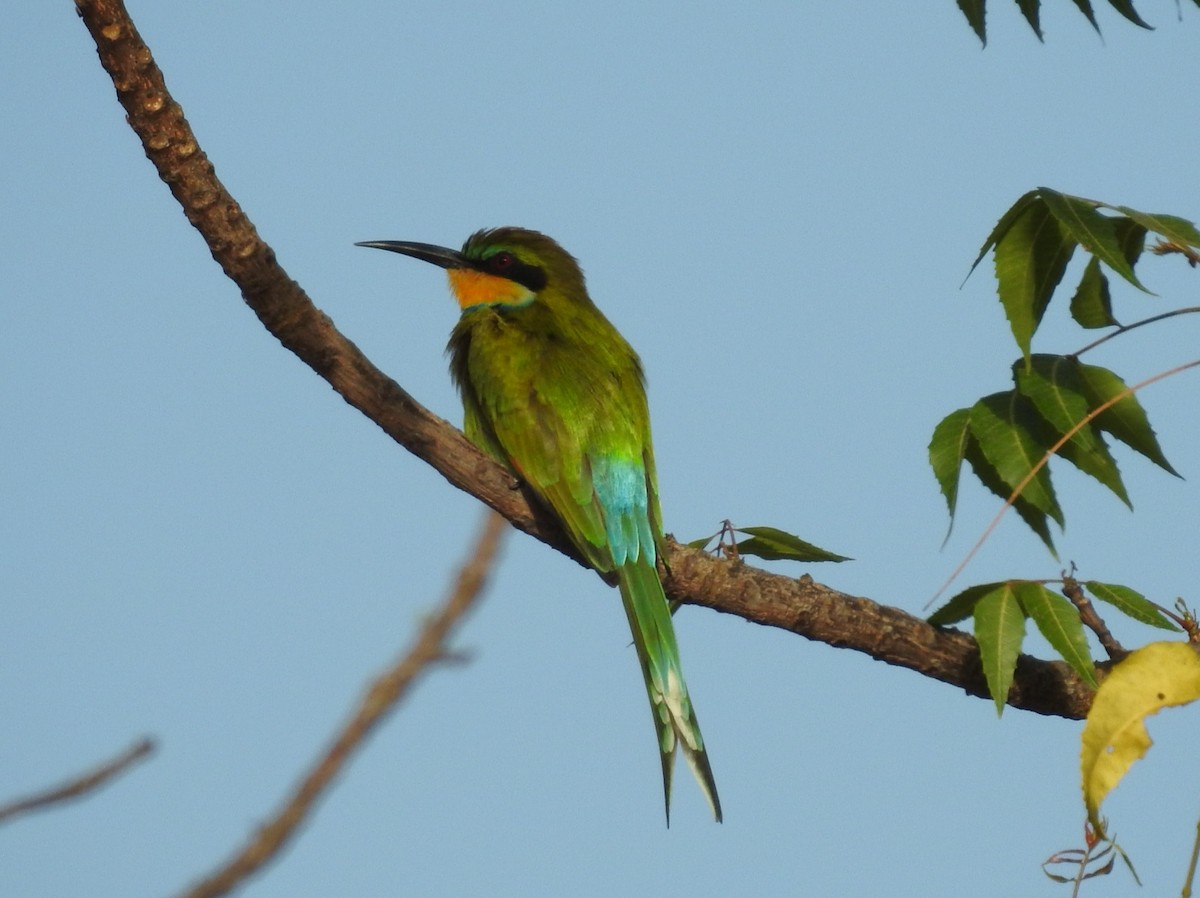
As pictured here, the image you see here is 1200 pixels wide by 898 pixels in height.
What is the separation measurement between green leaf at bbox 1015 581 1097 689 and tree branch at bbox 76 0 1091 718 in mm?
597

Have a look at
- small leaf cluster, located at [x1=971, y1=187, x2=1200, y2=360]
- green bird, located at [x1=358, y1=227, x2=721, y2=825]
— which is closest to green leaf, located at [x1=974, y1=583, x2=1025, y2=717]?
small leaf cluster, located at [x1=971, y1=187, x2=1200, y2=360]

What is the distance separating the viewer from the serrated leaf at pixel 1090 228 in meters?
2.97

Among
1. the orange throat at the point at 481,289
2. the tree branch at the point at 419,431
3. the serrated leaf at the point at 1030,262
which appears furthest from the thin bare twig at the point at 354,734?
the orange throat at the point at 481,289

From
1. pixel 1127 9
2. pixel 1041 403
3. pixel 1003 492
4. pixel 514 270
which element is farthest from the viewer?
pixel 514 270

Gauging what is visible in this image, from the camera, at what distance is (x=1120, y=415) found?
317 centimetres

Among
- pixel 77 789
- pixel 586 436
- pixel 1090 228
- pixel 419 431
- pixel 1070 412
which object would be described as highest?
pixel 586 436

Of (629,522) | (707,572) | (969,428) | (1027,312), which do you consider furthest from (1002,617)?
(629,522)

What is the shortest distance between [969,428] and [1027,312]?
0.87 feet

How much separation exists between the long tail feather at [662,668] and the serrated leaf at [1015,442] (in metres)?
1.17

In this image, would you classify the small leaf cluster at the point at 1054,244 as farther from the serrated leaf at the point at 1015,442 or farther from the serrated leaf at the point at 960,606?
the serrated leaf at the point at 960,606

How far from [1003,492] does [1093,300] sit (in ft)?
1.49

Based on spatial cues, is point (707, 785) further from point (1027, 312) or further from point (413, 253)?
point (413, 253)

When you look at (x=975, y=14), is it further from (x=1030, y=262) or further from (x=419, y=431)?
(x=419, y=431)

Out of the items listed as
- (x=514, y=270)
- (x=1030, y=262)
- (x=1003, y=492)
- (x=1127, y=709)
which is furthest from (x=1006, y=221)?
(x=514, y=270)
